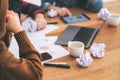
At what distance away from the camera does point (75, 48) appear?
1.40 metres

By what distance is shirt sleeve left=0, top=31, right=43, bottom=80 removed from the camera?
1.00 m

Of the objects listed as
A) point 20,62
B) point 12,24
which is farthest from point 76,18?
point 20,62

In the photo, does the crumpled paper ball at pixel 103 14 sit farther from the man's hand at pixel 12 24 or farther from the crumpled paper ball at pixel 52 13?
the man's hand at pixel 12 24

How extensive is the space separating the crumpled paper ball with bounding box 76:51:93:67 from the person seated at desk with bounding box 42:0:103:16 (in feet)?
2.48

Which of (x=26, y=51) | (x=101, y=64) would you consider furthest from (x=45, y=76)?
(x=101, y=64)

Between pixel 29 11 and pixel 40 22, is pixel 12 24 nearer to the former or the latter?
pixel 40 22

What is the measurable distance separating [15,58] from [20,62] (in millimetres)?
31

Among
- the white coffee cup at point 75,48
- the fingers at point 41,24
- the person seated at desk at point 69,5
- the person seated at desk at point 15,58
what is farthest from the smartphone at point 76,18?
the person seated at desk at point 15,58

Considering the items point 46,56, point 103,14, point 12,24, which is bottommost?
point 46,56

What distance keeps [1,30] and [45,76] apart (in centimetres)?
37

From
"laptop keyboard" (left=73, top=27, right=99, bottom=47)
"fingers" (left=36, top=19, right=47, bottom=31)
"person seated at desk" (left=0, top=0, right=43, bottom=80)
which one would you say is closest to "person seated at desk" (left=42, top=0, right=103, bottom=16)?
"fingers" (left=36, top=19, right=47, bottom=31)

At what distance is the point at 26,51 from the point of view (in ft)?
3.69

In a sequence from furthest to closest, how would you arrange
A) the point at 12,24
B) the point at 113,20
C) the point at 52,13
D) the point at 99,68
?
the point at 52,13 → the point at 113,20 → the point at 99,68 → the point at 12,24

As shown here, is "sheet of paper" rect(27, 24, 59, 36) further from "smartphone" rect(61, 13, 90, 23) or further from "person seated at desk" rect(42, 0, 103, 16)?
"person seated at desk" rect(42, 0, 103, 16)
